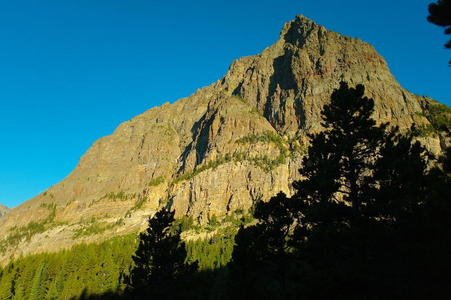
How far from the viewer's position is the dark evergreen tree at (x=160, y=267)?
33.8 metres

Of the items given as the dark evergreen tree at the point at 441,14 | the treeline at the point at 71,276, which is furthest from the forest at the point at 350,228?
Answer: the treeline at the point at 71,276

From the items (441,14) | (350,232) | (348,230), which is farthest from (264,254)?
(441,14)

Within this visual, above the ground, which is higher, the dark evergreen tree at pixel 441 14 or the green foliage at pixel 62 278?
the dark evergreen tree at pixel 441 14

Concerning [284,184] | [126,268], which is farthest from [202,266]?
[284,184]

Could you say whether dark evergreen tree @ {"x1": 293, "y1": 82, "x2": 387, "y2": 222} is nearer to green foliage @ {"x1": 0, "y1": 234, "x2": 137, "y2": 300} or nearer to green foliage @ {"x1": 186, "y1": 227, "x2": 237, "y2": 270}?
green foliage @ {"x1": 186, "y1": 227, "x2": 237, "y2": 270}

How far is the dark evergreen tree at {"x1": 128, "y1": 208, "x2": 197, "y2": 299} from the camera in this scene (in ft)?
111

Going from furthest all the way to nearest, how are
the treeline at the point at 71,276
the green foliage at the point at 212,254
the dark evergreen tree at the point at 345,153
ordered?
the green foliage at the point at 212,254
the treeline at the point at 71,276
the dark evergreen tree at the point at 345,153

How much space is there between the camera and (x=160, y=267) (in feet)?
113

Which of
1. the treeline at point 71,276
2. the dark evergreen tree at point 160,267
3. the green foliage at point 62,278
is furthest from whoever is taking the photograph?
the treeline at point 71,276

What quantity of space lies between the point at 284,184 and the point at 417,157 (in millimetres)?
151082

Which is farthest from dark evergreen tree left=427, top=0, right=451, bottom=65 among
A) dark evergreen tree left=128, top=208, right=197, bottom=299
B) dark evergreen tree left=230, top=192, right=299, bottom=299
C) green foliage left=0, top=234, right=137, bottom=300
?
green foliage left=0, top=234, right=137, bottom=300

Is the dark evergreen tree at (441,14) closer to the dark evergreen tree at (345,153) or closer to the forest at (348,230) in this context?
the forest at (348,230)

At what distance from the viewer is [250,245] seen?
3155cm

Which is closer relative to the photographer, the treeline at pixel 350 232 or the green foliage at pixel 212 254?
the treeline at pixel 350 232
